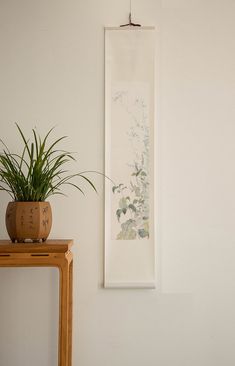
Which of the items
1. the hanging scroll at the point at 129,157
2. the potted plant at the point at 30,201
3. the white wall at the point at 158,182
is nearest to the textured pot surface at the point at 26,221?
the potted plant at the point at 30,201

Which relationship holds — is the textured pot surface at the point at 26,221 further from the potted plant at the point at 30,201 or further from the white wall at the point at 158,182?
the white wall at the point at 158,182

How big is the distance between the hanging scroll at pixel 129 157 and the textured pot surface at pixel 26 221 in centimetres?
48

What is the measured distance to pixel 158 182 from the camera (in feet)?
8.77

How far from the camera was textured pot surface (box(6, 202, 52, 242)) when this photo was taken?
226cm

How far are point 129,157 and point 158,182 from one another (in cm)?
23

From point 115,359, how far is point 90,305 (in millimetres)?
343

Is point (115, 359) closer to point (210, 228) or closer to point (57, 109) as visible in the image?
point (210, 228)

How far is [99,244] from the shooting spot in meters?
2.63

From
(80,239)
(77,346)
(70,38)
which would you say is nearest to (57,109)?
(70,38)

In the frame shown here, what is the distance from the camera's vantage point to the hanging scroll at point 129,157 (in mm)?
2615

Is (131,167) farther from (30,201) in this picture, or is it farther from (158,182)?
(30,201)

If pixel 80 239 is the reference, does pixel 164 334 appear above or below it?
below

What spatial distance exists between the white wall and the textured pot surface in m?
0.35

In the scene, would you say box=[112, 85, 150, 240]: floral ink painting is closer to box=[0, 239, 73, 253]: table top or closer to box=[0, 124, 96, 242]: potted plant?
box=[0, 124, 96, 242]: potted plant
